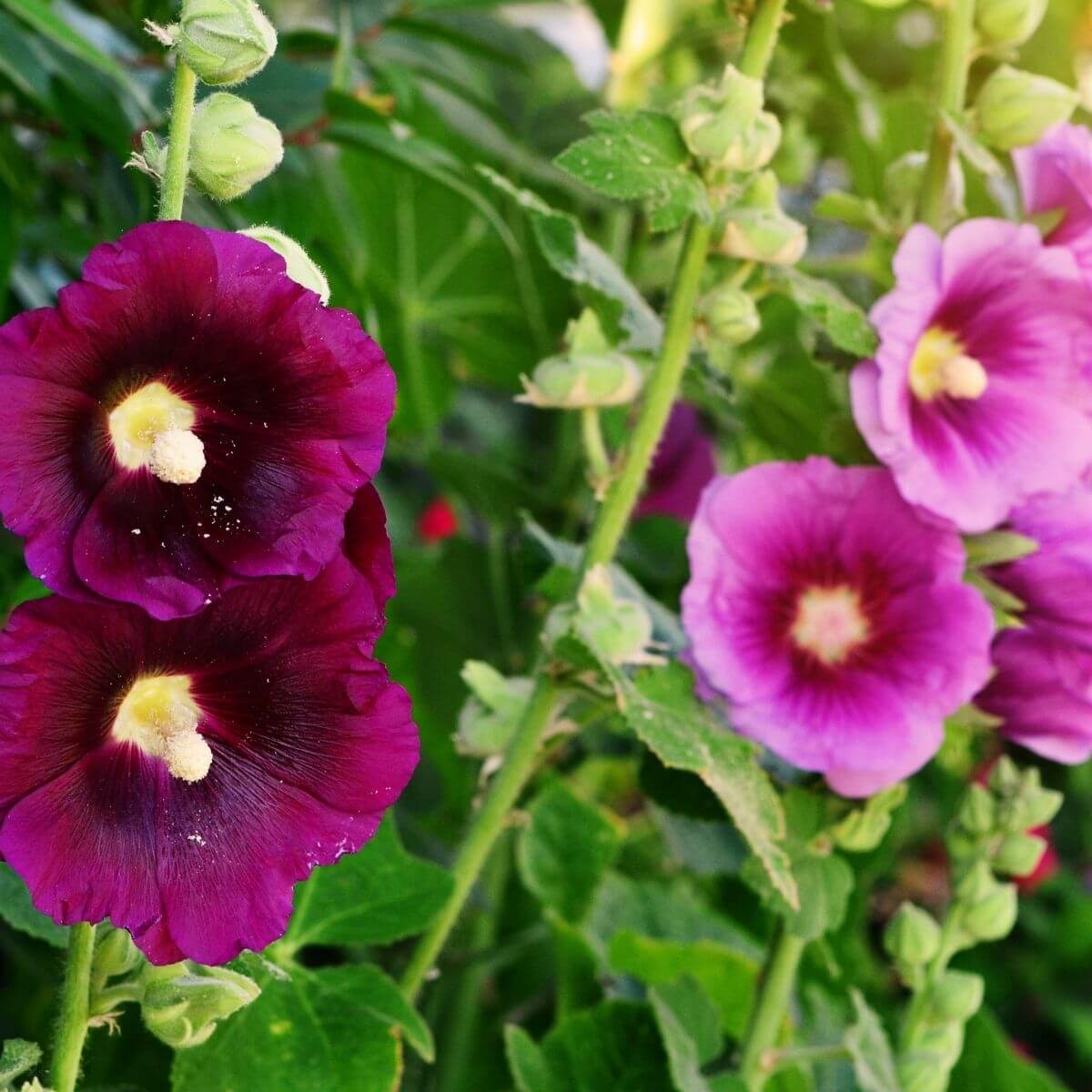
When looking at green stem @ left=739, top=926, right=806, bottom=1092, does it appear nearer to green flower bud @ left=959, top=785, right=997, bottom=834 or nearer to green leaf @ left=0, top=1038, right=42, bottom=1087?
green flower bud @ left=959, top=785, right=997, bottom=834

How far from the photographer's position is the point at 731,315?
1.71 ft

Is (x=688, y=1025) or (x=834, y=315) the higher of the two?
(x=834, y=315)

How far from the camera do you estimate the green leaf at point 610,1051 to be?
23.2 inches

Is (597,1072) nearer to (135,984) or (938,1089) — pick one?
(938,1089)

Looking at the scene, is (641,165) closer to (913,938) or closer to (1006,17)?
(1006,17)

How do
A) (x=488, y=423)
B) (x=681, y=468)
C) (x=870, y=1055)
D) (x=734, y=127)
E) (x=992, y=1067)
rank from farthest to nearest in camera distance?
(x=488, y=423), (x=681, y=468), (x=992, y=1067), (x=870, y=1055), (x=734, y=127)

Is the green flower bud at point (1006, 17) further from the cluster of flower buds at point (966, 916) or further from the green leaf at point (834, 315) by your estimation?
the cluster of flower buds at point (966, 916)

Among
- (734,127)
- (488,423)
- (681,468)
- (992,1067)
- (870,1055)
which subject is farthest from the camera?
(488,423)

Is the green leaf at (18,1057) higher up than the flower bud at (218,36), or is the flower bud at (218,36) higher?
the flower bud at (218,36)

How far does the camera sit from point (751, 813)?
49 cm

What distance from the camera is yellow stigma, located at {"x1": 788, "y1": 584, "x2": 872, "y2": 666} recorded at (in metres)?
0.58

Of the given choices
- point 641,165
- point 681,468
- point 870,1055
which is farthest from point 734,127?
point 681,468

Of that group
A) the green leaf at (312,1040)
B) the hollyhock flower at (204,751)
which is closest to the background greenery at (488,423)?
the green leaf at (312,1040)

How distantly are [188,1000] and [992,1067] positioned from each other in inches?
20.2
